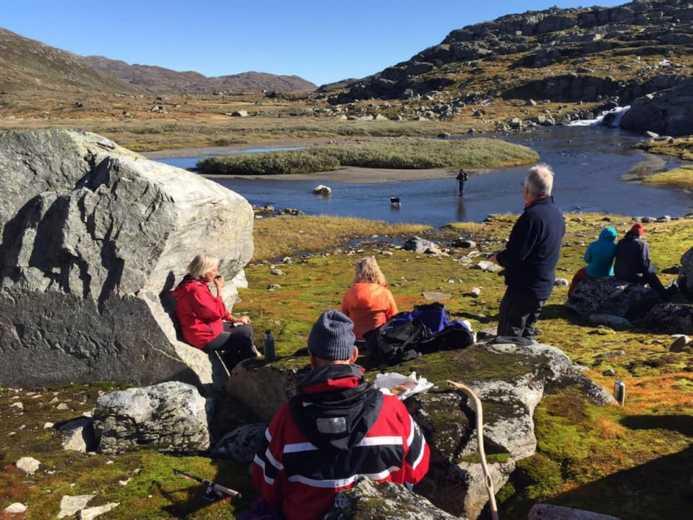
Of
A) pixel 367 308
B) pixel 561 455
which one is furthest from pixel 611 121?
A: pixel 561 455

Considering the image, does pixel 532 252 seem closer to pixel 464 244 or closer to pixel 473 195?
pixel 464 244

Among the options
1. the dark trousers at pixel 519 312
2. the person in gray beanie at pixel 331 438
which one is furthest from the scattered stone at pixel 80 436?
the dark trousers at pixel 519 312

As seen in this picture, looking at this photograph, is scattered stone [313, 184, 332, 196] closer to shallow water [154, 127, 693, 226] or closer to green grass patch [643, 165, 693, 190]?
shallow water [154, 127, 693, 226]

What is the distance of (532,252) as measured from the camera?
9.17 m

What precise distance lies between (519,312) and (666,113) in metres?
105

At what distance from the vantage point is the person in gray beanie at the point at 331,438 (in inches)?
177

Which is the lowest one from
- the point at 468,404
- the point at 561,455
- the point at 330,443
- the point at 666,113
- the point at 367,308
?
the point at 561,455

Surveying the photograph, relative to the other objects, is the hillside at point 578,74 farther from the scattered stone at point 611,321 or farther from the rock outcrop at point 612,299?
the scattered stone at point 611,321

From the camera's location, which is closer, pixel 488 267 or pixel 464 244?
pixel 488 267

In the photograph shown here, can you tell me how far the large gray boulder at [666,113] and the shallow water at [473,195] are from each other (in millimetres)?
31907

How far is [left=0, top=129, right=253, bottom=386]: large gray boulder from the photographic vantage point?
10.3 m

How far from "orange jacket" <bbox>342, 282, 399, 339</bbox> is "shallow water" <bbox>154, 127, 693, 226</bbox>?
26.8m

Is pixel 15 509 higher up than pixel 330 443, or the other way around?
pixel 330 443

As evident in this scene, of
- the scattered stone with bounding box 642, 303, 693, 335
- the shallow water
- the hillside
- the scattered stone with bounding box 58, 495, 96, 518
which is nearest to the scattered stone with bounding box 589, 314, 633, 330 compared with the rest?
the scattered stone with bounding box 642, 303, 693, 335
